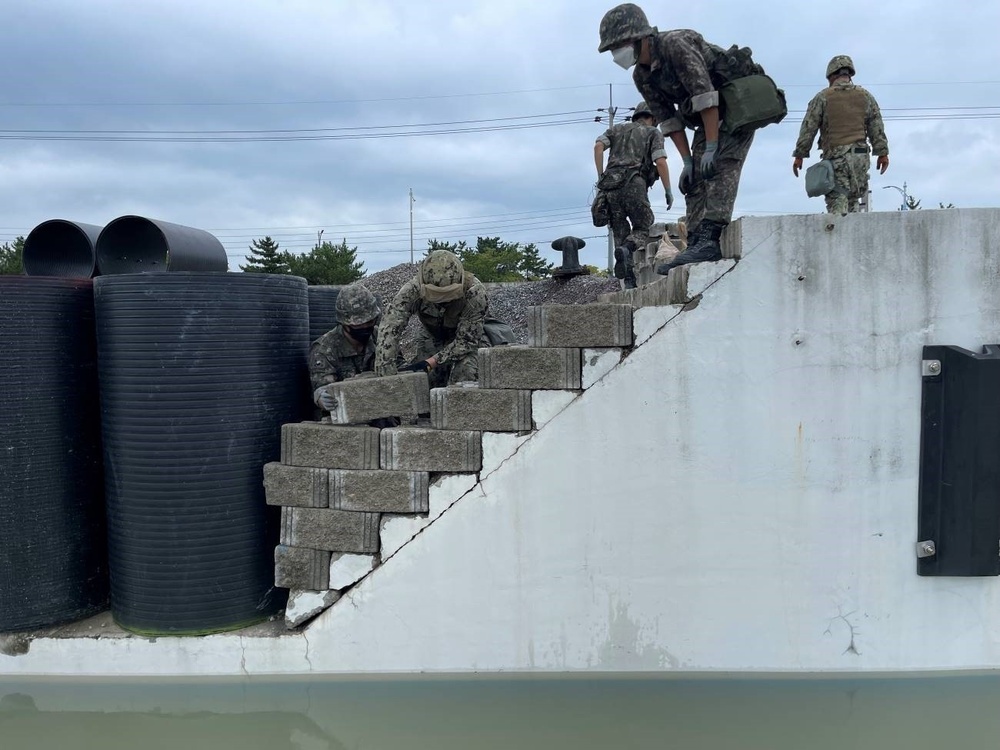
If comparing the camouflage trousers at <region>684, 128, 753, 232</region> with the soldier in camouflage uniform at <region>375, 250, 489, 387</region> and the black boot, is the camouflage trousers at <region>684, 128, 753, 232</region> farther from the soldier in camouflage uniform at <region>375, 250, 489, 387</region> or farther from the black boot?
the soldier in camouflage uniform at <region>375, 250, 489, 387</region>

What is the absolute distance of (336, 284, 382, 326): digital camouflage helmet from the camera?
155 inches

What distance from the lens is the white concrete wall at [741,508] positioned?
325 centimetres

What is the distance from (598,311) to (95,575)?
317 cm

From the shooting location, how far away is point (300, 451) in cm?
348

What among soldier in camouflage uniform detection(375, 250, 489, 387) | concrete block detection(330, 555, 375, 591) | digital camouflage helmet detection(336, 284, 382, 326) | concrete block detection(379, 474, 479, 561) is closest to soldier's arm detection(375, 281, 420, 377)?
soldier in camouflage uniform detection(375, 250, 489, 387)

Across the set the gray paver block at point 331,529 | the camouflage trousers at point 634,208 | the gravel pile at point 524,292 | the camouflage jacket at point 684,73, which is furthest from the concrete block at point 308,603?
the gravel pile at point 524,292

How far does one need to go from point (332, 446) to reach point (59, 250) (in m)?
3.32

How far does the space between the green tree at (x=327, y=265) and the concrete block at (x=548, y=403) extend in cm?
2824

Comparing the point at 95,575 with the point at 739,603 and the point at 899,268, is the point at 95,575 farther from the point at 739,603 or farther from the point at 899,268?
the point at 899,268

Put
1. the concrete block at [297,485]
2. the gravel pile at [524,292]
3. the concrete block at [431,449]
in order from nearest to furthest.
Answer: the concrete block at [431,449], the concrete block at [297,485], the gravel pile at [524,292]

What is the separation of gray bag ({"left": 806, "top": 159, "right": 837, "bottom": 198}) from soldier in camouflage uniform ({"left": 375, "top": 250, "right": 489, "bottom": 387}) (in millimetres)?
2392

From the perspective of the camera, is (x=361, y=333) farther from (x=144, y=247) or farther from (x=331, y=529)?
(x=144, y=247)

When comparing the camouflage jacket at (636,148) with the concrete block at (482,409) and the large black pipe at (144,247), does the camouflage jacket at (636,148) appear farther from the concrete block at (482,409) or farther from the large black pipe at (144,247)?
the concrete block at (482,409)

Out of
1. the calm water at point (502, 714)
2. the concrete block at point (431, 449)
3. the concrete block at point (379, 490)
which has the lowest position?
the calm water at point (502, 714)
